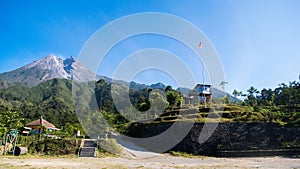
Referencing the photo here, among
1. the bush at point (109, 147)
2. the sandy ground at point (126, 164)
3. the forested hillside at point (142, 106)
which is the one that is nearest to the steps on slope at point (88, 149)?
the bush at point (109, 147)

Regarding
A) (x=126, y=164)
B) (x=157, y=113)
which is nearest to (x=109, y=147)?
(x=126, y=164)

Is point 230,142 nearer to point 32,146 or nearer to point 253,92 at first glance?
point 32,146

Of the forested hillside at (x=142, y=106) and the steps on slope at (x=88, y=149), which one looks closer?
the steps on slope at (x=88, y=149)

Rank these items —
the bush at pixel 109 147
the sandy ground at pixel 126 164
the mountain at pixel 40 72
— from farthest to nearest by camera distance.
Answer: the mountain at pixel 40 72 < the bush at pixel 109 147 < the sandy ground at pixel 126 164

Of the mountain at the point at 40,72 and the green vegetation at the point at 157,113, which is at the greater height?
the mountain at the point at 40,72

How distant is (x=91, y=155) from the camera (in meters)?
15.0

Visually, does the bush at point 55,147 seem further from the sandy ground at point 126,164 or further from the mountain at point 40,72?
the mountain at point 40,72

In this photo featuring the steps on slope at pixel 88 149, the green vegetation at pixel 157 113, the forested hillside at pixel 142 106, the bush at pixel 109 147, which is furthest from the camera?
the forested hillside at pixel 142 106

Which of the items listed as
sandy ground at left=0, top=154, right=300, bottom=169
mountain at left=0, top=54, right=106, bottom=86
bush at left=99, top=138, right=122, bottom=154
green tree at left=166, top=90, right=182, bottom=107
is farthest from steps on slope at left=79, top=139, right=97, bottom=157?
mountain at left=0, top=54, right=106, bottom=86

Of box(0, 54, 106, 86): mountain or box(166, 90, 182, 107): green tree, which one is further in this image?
box(0, 54, 106, 86): mountain

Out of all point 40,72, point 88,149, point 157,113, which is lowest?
point 88,149

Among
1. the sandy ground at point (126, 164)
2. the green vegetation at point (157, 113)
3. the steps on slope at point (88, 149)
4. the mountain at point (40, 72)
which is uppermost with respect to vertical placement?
the mountain at point (40, 72)

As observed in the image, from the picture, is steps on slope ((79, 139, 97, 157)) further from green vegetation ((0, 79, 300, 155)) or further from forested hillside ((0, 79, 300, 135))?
forested hillside ((0, 79, 300, 135))

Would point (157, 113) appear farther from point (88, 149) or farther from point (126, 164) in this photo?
point (126, 164)
